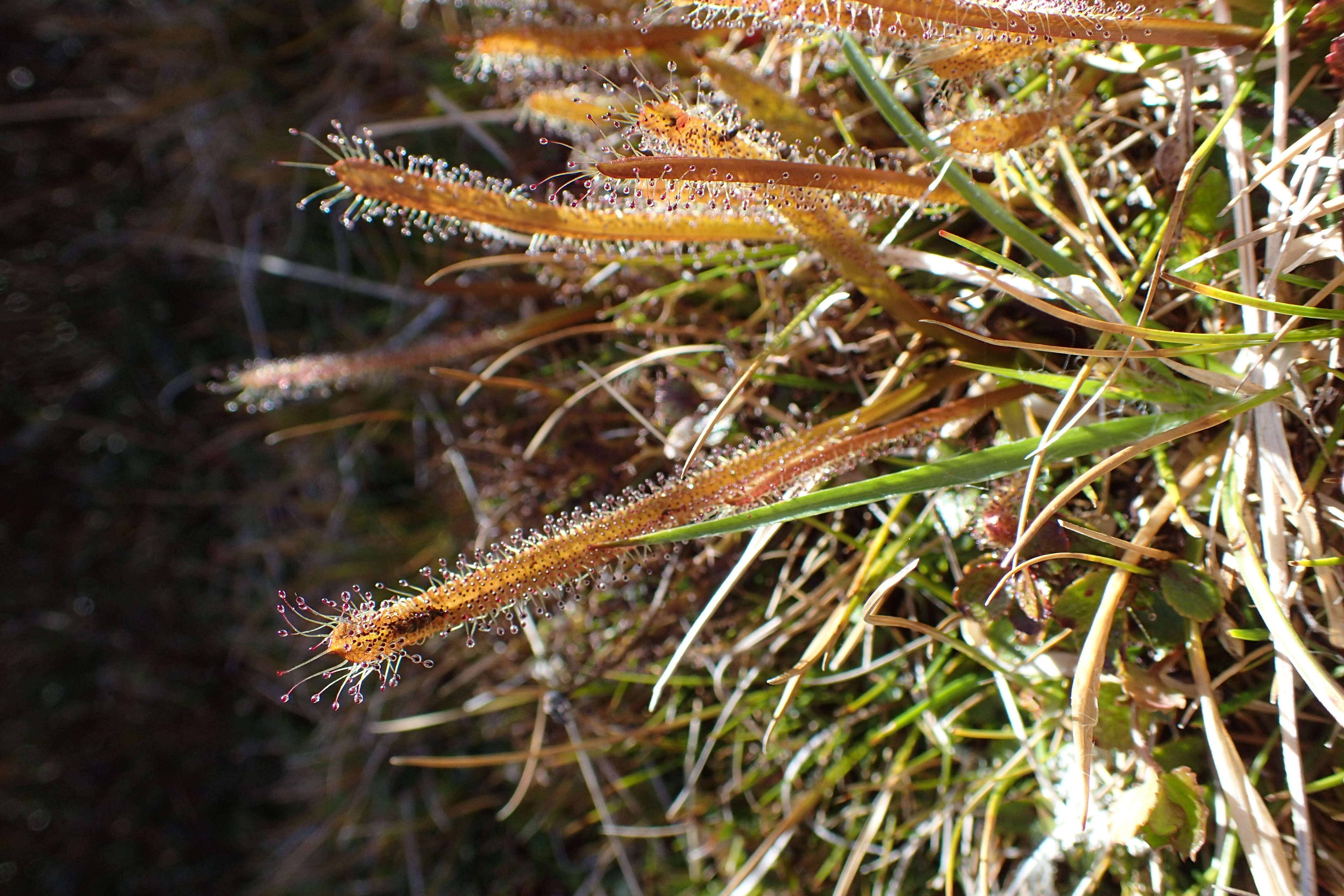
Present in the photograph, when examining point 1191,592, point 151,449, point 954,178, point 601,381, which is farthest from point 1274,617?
point 151,449

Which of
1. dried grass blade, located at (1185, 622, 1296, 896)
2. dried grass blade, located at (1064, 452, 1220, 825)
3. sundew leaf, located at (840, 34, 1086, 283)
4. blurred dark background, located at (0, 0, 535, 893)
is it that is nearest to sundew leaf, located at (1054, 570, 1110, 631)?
dried grass blade, located at (1064, 452, 1220, 825)

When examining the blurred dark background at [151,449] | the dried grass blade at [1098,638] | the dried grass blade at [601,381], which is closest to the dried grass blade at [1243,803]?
the dried grass blade at [1098,638]

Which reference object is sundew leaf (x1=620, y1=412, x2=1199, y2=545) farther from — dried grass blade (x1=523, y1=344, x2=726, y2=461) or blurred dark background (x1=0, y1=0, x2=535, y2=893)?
blurred dark background (x1=0, y1=0, x2=535, y2=893)

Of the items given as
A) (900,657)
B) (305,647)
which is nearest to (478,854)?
(305,647)

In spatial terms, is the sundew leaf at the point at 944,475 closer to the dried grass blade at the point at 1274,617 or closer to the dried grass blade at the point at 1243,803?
the dried grass blade at the point at 1274,617

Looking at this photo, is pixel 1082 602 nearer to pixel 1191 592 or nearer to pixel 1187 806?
pixel 1191 592

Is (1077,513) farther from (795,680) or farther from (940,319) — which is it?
(795,680)

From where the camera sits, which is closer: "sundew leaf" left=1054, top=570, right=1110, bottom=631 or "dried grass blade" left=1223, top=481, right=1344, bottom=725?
"dried grass blade" left=1223, top=481, right=1344, bottom=725
